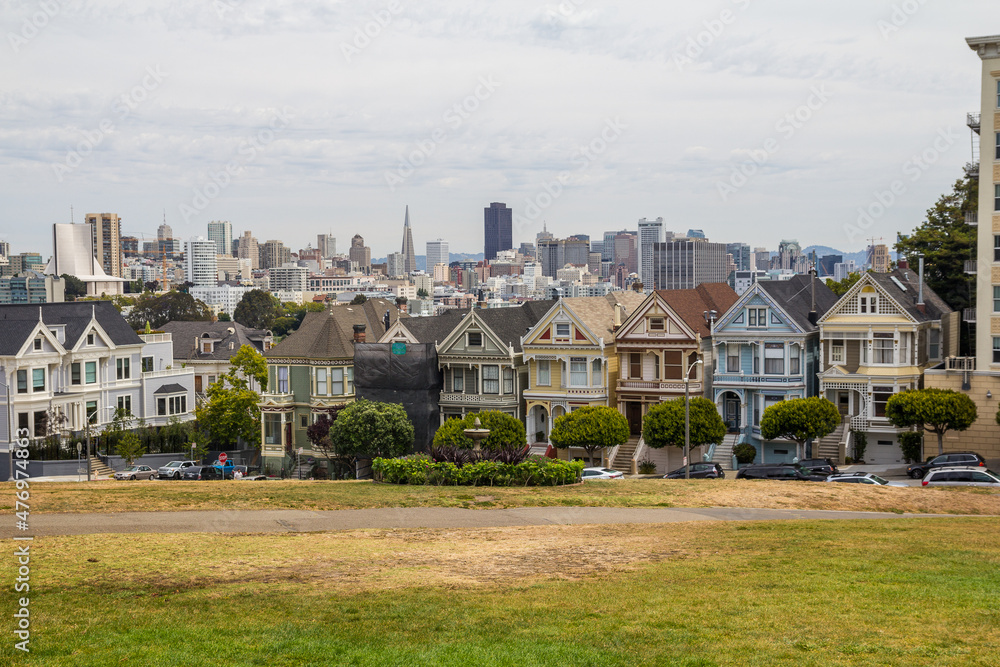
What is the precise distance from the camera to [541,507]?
33438mm

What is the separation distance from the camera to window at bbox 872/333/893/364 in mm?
56844

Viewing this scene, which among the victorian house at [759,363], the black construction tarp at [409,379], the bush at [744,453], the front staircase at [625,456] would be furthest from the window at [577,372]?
the bush at [744,453]

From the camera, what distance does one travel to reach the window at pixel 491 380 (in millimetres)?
63250

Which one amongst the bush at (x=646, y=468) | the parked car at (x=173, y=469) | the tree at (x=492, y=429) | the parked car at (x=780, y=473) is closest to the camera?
the parked car at (x=780, y=473)

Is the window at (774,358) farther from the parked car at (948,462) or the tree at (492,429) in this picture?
the tree at (492,429)

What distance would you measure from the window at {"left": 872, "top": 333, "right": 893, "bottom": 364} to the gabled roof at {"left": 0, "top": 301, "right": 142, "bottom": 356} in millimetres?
48626

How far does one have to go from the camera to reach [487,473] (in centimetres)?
3872

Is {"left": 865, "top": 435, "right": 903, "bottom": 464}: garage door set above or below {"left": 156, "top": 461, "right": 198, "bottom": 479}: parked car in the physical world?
above

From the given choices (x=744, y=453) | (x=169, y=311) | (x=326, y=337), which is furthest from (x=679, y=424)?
(x=169, y=311)

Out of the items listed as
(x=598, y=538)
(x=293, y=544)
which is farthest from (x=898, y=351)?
(x=293, y=544)

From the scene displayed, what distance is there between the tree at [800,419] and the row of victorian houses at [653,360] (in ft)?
6.95

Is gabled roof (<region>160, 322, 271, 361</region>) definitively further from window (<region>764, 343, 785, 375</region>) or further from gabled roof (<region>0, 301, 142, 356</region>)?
window (<region>764, 343, 785, 375</region>)

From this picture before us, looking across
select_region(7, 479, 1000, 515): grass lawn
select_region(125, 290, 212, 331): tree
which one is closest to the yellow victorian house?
select_region(7, 479, 1000, 515): grass lawn

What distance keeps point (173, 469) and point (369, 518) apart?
3516 cm
